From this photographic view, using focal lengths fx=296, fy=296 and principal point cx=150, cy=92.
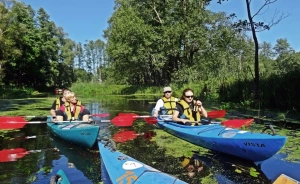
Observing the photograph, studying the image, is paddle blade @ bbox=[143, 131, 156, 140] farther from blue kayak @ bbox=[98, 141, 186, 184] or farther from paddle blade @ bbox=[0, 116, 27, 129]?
blue kayak @ bbox=[98, 141, 186, 184]

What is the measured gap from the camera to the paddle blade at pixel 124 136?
26.1ft

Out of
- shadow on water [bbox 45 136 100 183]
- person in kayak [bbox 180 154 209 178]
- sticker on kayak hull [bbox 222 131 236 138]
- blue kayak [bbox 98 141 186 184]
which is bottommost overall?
shadow on water [bbox 45 136 100 183]

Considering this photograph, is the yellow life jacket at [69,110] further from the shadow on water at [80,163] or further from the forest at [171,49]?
the forest at [171,49]

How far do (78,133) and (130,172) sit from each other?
9.89 feet

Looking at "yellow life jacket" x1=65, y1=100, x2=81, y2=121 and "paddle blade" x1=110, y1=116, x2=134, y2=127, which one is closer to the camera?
"yellow life jacket" x1=65, y1=100, x2=81, y2=121

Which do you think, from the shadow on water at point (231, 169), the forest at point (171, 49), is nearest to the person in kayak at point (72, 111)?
the shadow on water at point (231, 169)

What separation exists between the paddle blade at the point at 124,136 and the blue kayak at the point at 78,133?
130 centimetres

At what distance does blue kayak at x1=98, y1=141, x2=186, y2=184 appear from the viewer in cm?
342

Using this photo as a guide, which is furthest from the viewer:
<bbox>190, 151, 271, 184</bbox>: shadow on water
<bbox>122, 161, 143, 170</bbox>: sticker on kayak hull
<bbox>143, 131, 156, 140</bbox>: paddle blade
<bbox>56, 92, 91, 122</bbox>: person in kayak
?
<bbox>143, 131, 156, 140</bbox>: paddle blade

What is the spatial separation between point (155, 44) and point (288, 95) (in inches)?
715

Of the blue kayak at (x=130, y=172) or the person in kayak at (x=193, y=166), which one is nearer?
the blue kayak at (x=130, y=172)

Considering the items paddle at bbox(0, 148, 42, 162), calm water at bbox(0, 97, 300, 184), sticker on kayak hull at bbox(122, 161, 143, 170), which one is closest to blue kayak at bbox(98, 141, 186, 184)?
sticker on kayak hull at bbox(122, 161, 143, 170)

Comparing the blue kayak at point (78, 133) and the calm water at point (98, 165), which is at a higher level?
the blue kayak at point (78, 133)

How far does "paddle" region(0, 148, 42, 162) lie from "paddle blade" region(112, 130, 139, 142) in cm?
218
